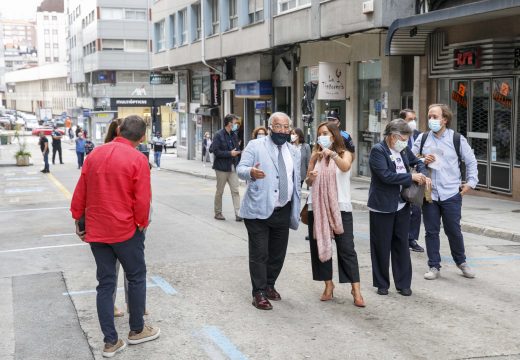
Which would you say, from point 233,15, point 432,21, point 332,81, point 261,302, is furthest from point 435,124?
point 233,15

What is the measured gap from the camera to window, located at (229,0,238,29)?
29766mm

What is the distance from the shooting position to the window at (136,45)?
69.7 metres

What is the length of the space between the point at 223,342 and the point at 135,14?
67.5m

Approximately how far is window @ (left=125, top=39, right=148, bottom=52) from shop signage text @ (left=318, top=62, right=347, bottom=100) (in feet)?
165

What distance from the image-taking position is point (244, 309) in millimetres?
6840

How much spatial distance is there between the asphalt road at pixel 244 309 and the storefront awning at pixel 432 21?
5203 millimetres

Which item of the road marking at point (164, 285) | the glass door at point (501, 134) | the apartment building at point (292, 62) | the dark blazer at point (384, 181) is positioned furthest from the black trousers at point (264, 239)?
the apartment building at point (292, 62)

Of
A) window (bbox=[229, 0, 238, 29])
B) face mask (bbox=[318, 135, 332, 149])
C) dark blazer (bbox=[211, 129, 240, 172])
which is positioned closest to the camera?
face mask (bbox=[318, 135, 332, 149])

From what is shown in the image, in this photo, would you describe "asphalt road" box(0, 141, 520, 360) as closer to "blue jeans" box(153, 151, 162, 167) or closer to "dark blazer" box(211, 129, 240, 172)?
"dark blazer" box(211, 129, 240, 172)

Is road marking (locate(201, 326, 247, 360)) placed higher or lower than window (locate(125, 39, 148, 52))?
lower

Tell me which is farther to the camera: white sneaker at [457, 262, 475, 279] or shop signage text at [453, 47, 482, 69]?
shop signage text at [453, 47, 482, 69]

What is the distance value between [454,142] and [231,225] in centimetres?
528

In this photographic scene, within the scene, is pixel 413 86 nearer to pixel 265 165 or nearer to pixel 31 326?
pixel 265 165

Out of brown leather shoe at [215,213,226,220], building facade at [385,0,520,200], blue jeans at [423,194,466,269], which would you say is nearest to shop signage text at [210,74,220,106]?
building facade at [385,0,520,200]
